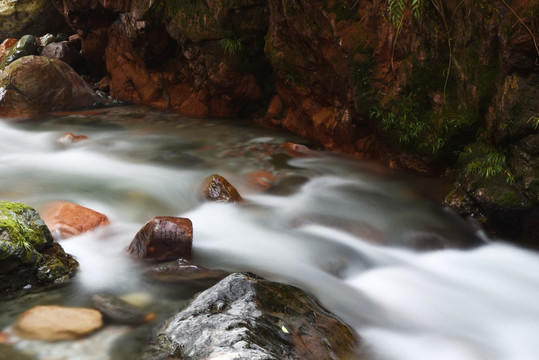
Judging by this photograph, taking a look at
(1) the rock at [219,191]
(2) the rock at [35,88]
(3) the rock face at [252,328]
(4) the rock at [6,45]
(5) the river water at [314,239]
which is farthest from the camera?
(4) the rock at [6,45]

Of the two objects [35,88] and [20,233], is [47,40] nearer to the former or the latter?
[35,88]

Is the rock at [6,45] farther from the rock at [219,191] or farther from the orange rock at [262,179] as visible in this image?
the rock at [219,191]

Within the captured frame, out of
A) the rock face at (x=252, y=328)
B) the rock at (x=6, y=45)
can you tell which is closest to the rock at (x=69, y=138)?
the rock face at (x=252, y=328)

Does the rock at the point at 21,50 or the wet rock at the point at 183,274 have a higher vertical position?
the rock at the point at 21,50

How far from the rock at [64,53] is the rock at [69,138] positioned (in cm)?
503

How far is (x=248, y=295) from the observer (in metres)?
2.55

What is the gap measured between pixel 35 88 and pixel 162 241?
6.75 m

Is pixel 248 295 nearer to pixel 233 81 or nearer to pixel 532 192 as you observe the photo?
pixel 532 192

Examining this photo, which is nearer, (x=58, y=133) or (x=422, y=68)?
(x=422, y=68)

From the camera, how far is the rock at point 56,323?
2.53 metres

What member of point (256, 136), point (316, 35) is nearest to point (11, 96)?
point (256, 136)

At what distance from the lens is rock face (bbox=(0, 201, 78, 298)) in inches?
115

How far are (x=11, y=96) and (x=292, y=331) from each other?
8310 millimetres

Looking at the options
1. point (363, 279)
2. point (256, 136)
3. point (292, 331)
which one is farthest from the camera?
point (256, 136)
